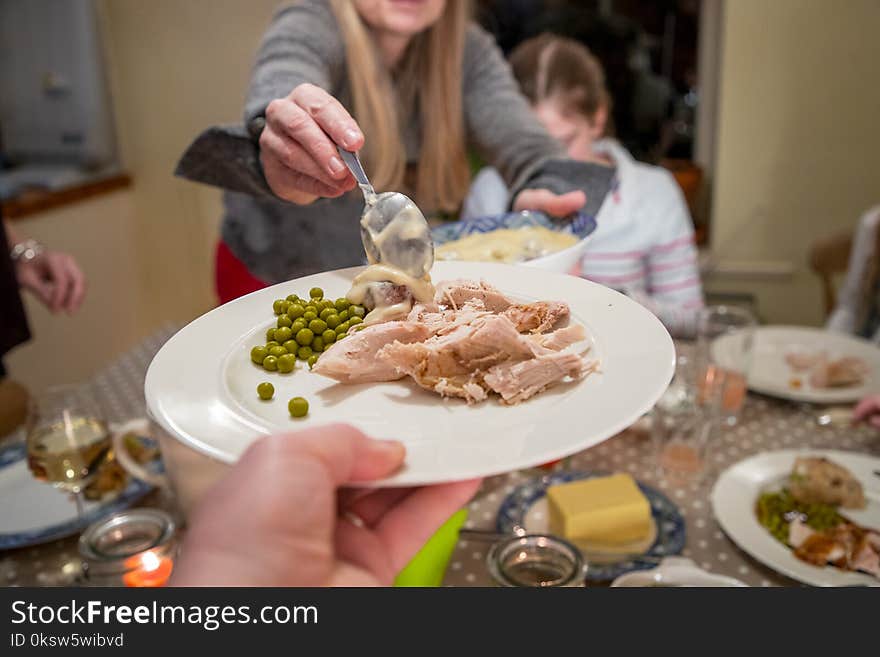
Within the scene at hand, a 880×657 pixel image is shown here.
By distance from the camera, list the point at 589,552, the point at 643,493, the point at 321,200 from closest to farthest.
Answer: the point at 321,200
the point at 589,552
the point at 643,493

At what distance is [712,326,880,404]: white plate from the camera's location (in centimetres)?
138

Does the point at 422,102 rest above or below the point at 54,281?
above

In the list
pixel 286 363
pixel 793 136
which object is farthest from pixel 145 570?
pixel 793 136

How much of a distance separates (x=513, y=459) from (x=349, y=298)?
22 cm

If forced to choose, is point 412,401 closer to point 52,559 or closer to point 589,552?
point 589,552

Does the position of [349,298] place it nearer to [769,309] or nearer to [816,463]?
[816,463]

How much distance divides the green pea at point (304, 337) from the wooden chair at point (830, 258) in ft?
A: 7.91

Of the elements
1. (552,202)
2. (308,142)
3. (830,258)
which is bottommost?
(830,258)

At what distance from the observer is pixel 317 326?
0.56 m

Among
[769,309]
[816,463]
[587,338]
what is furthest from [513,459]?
[769,309]

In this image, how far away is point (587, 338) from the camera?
570 mm

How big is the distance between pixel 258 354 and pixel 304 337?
0.12ft

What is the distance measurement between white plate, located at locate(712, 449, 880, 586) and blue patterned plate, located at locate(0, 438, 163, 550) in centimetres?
86

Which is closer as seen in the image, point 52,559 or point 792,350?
point 52,559
